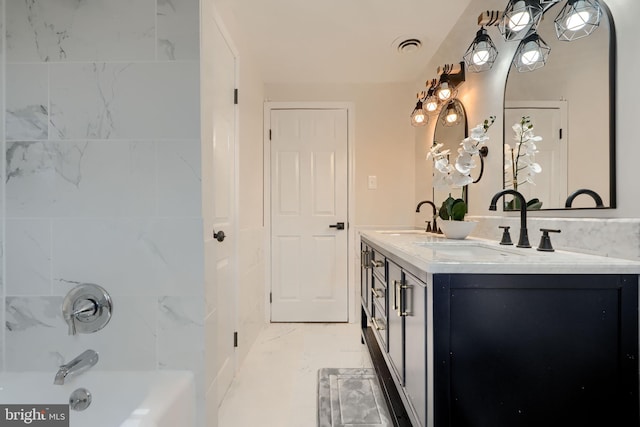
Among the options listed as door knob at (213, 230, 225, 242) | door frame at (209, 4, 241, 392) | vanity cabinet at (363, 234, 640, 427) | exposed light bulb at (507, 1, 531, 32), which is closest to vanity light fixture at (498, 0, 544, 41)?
exposed light bulb at (507, 1, 531, 32)

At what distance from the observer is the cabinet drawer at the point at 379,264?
1477mm

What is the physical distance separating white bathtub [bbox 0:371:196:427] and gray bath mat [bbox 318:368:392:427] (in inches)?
29.4

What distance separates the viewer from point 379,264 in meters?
1.59

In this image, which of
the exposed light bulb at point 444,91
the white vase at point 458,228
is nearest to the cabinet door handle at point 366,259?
the white vase at point 458,228

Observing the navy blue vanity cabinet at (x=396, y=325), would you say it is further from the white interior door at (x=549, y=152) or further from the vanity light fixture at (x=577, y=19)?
the vanity light fixture at (x=577, y=19)

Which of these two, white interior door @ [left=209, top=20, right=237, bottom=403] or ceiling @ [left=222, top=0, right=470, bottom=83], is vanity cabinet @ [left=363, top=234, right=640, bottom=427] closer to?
white interior door @ [left=209, top=20, right=237, bottom=403]

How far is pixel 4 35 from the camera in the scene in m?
1.00

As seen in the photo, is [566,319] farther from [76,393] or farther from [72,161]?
→ [72,161]

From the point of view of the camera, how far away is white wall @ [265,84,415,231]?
112 inches

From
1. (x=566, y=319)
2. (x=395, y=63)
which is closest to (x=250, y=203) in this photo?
(x=395, y=63)

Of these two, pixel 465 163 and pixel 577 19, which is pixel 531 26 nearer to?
pixel 577 19

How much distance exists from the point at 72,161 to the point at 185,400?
87 centimetres

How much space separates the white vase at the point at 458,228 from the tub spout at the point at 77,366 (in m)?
1.63

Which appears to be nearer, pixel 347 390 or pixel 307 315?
pixel 347 390
